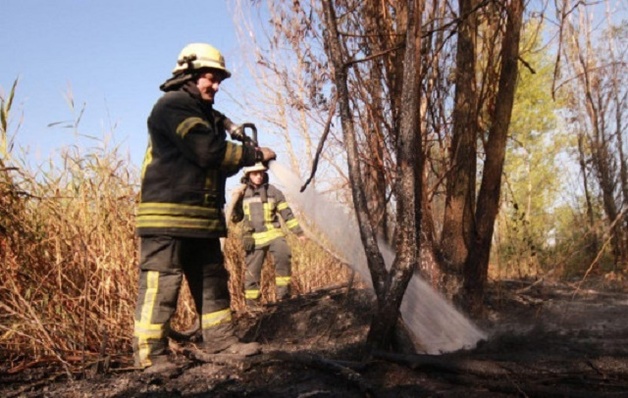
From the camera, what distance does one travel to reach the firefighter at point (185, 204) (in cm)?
296

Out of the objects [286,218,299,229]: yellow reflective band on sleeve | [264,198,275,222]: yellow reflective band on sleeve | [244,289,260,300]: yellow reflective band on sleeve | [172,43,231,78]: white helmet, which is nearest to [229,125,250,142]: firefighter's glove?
[172,43,231,78]: white helmet

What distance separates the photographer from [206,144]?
2939 mm

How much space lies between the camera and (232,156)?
10.1ft

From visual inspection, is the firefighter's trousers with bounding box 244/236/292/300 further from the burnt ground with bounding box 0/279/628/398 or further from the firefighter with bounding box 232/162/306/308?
the burnt ground with bounding box 0/279/628/398

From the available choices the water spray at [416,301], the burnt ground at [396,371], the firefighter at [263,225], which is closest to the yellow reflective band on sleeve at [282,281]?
the firefighter at [263,225]

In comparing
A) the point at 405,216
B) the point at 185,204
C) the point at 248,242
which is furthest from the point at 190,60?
the point at 248,242

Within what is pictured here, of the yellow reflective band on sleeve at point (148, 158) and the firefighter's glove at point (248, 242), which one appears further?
the firefighter's glove at point (248, 242)

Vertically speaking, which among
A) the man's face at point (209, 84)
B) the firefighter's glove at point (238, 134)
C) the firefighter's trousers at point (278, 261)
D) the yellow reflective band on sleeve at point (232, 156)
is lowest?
the firefighter's trousers at point (278, 261)

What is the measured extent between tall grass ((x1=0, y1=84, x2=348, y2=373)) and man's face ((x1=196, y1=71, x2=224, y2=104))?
1192 mm

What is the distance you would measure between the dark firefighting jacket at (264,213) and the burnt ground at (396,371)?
233cm

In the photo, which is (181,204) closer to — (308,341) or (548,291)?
(308,341)

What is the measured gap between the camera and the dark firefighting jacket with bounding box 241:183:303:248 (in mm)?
6430

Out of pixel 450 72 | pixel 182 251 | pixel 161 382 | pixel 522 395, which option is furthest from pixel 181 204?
pixel 450 72

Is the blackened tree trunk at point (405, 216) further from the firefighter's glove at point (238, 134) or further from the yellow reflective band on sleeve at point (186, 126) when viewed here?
the yellow reflective band on sleeve at point (186, 126)
